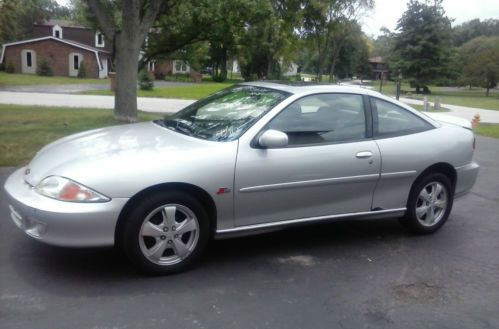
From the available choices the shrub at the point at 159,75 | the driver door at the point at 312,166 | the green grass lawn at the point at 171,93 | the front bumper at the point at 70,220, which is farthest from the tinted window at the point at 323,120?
the shrub at the point at 159,75

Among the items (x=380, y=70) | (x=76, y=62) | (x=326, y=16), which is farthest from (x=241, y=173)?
(x=76, y=62)

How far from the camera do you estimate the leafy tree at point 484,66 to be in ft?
172

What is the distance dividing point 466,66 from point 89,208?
192ft

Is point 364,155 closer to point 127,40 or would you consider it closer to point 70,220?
point 70,220

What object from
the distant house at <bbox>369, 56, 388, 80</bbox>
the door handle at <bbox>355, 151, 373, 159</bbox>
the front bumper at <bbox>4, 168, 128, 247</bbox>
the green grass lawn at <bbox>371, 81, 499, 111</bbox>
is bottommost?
the green grass lawn at <bbox>371, 81, 499, 111</bbox>

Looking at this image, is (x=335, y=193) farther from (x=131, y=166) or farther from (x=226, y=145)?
(x=131, y=166)

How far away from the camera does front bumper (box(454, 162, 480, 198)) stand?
534cm

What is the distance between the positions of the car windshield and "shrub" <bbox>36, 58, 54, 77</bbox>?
4310 cm

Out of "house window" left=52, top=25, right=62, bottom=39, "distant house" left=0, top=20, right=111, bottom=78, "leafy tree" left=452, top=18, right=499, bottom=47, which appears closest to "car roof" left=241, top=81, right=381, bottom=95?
"distant house" left=0, top=20, right=111, bottom=78

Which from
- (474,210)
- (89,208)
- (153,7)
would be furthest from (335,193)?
(153,7)

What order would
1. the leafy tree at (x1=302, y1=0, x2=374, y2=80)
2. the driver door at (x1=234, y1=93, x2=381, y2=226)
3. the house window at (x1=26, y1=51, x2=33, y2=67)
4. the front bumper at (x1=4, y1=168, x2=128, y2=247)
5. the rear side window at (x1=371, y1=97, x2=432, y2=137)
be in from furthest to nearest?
the house window at (x1=26, y1=51, x2=33, y2=67), the leafy tree at (x1=302, y1=0, x2=374, y2=80), the rear side window at (x1=371, y1=97, x2=432, y2=137), the driver door at (x1=234, y1=93, x2=381, y2=226), the front bumper at (x1=4, y1=168, x2=128, y2=247)

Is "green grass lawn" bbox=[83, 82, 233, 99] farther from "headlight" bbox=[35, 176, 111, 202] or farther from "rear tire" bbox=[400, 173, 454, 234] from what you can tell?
"headlight" bbox=[35, 176, 111, 202]

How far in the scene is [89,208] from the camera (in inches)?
139

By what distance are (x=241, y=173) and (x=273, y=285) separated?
90 cm
